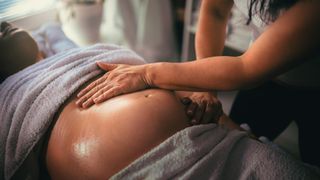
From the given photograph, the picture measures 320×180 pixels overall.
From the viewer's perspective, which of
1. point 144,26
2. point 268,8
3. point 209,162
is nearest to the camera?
point 209,162

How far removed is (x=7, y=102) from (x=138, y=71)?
34 centimetres

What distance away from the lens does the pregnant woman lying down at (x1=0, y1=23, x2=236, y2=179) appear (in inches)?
26.7

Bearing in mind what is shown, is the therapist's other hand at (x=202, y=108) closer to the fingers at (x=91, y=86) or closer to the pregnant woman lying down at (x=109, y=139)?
the pregnant woman lying down at (x=109, y=139)

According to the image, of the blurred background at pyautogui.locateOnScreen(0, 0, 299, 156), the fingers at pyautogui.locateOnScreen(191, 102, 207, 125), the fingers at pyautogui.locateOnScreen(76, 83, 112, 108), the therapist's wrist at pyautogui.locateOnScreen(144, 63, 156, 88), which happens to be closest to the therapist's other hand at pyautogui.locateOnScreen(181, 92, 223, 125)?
the fingers at pyautogui.locateOnScreen(191, 102, 207, 125)

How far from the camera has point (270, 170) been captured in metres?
0.65

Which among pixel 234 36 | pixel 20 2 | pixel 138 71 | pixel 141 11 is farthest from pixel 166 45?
pixel 138 71

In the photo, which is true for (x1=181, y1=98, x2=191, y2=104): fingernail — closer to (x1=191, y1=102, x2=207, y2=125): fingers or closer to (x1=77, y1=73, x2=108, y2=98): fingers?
(x1=191, y1=102, x2=207, y2=125): fingers

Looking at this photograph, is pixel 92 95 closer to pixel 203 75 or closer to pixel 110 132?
pixel 110 132

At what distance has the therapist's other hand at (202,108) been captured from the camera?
0.79 m

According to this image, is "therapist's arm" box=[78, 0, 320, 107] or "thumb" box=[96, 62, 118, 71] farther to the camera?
"thumb" box=[96, 62, 118, 71]

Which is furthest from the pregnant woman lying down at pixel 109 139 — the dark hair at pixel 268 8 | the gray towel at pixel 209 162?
the dark hair at pixel 268 8

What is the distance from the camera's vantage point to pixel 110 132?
2.28 ft

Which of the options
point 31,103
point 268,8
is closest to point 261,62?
point 268,8

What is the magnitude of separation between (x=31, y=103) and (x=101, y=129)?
20 cm
